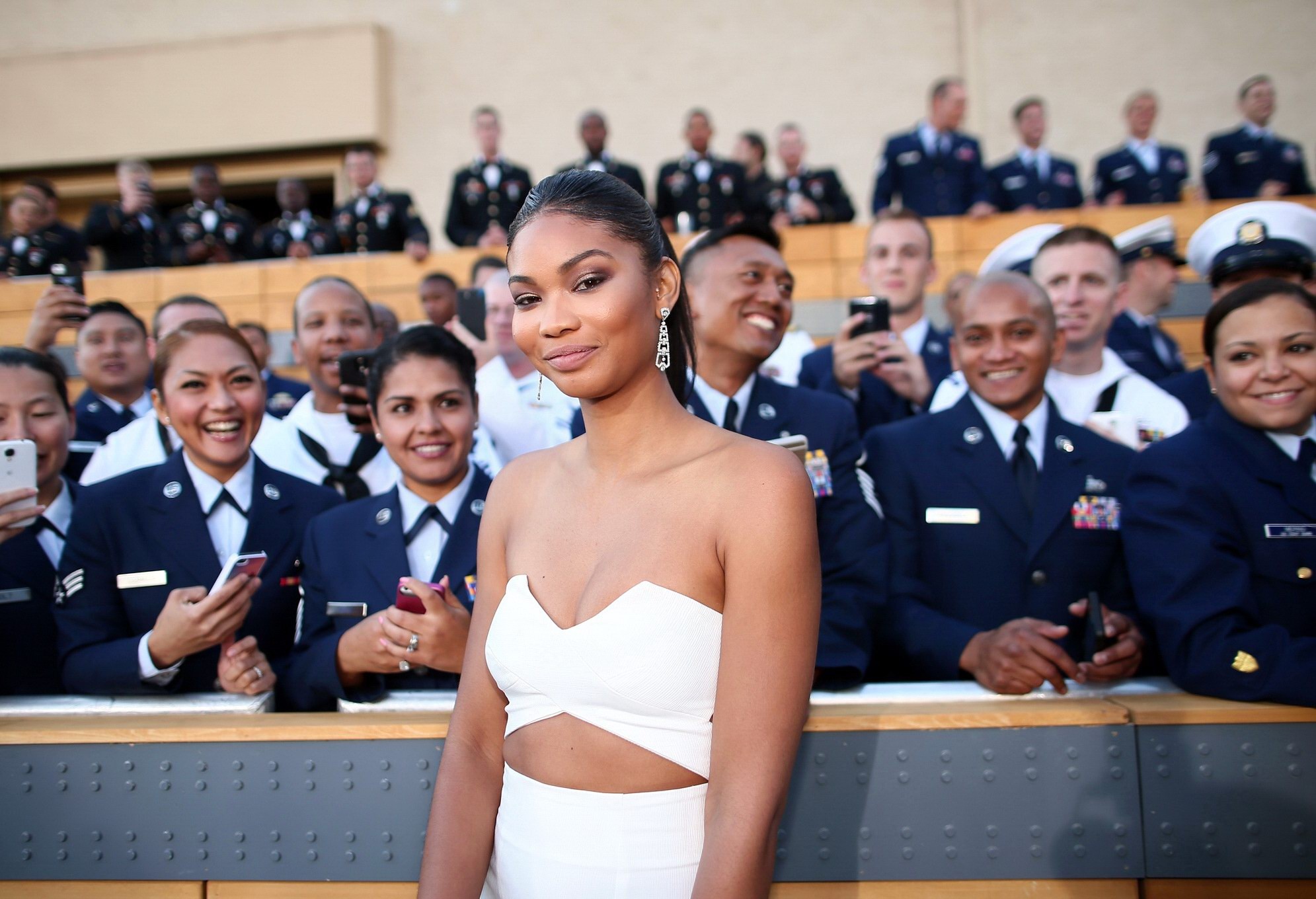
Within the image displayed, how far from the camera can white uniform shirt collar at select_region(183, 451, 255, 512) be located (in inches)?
110

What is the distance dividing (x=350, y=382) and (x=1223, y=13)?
11.9 meters

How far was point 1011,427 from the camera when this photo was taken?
2.79 metres

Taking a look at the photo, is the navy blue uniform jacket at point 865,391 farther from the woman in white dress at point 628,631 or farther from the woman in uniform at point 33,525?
the woman in uniform at point 33,525

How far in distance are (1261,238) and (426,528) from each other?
3129 mm

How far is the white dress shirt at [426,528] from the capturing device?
2637 mm

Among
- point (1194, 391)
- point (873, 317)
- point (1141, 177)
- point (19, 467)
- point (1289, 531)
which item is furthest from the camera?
point (1141, 177)

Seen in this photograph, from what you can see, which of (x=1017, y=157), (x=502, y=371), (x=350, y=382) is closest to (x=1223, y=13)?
(x=1017, y=157)

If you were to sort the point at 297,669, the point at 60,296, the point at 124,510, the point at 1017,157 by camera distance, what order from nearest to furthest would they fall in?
the point at 297,669 < the point at 124,510 < the point at 60,296 < the point at 1017,157

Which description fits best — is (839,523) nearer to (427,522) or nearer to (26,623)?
(427,522)

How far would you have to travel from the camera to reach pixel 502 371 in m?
4.54

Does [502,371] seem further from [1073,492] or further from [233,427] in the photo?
[1073,492]

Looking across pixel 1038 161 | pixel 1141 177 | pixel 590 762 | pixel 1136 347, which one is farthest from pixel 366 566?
pixel 1141 177

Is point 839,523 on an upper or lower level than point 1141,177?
lower

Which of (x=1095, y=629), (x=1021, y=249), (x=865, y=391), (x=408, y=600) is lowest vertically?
(x=1095, y=629)
